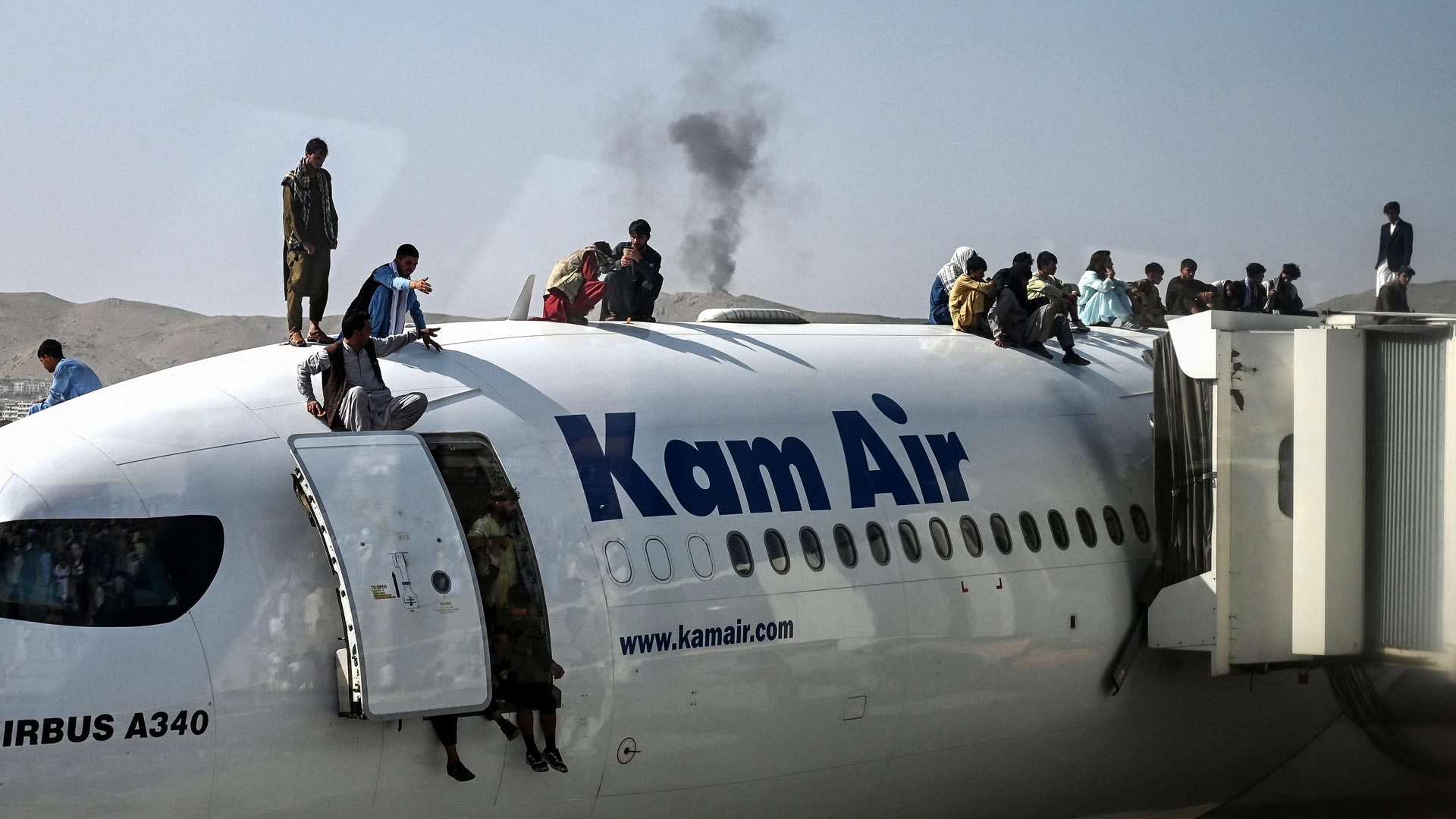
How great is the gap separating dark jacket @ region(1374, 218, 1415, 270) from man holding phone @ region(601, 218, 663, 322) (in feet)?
25.6

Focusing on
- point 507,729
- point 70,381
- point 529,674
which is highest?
point 70,381

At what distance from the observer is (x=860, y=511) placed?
11.6m

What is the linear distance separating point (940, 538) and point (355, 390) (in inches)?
183

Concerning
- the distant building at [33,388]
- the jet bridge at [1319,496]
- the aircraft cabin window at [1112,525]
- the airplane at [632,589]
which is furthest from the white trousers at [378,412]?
the distant building at [33,388]

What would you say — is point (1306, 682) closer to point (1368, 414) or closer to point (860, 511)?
point (1368, 414)

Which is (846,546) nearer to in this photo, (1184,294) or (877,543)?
(877,543)

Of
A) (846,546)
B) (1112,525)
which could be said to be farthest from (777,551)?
(1112,525)

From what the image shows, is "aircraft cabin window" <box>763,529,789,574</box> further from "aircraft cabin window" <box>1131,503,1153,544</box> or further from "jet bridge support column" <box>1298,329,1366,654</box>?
"jet bridge support column" <box>1298,329,1366,654</box>

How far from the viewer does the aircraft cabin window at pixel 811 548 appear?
11.2 metres

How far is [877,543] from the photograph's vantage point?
1156 centimetres

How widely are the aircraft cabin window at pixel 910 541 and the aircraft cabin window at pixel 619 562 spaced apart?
7.82 feet

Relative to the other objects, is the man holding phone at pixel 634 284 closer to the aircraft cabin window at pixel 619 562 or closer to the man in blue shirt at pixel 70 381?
the aircraft cabin window at pixel 619 562

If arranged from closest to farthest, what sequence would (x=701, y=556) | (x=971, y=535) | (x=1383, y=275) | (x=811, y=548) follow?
1. (x=701, y=556)
2. (x=811, y=548)
3. (x=971, y=535)
4. (x=1383, y=275)

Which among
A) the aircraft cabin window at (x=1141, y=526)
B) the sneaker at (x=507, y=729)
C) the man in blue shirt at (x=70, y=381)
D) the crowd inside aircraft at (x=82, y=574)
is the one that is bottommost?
the sneaker at (x=507, y=729)
